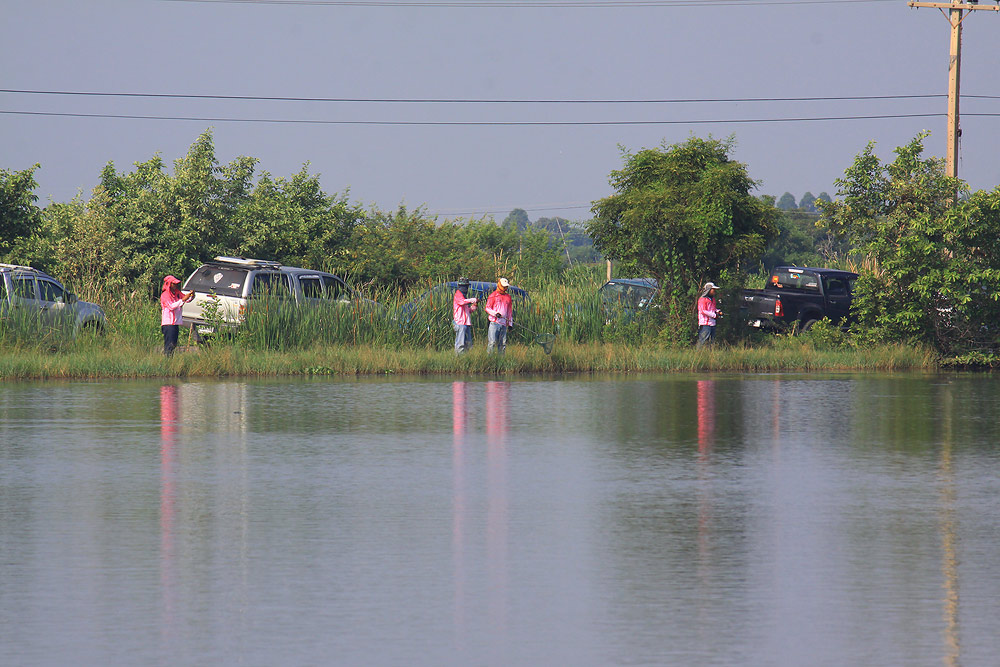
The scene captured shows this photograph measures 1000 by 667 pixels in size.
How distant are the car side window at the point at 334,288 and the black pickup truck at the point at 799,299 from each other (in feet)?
31.6

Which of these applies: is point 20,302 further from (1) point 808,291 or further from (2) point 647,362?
(1) point 808,291

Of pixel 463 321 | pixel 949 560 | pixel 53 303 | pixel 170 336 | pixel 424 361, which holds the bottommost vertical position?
pixel 949 560

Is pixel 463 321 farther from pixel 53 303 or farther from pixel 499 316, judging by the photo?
pixel 53 303

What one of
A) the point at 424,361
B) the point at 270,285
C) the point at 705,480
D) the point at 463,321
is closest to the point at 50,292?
the point at 270,285

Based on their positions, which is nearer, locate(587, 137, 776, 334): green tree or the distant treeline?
locate(587, 137, 776, 334): green tree

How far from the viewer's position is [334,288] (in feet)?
89.2

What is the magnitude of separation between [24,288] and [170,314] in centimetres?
403

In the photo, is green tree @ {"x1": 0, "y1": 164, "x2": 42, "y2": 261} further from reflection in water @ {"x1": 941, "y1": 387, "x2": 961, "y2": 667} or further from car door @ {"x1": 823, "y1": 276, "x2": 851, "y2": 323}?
reflection in water @ {"x1": 941, "y1": 387, "x2": 961, "y2": 667}

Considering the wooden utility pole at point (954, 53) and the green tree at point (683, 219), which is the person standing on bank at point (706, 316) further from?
the wooden utility pole at point (954, 53)

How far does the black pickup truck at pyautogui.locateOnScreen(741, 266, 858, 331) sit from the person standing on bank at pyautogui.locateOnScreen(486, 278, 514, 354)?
7816mm

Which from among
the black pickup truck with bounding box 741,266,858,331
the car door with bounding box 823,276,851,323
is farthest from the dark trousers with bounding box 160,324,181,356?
the car door with bounding box 823,276,851,323

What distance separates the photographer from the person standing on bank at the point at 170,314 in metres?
23.1

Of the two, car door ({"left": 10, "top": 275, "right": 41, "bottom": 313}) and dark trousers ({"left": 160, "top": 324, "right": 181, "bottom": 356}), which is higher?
car door ({"left": 10, "top": 275, "right": 41, "bottom": 313})

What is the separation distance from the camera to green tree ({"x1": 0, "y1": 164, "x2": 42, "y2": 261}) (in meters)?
32.4
